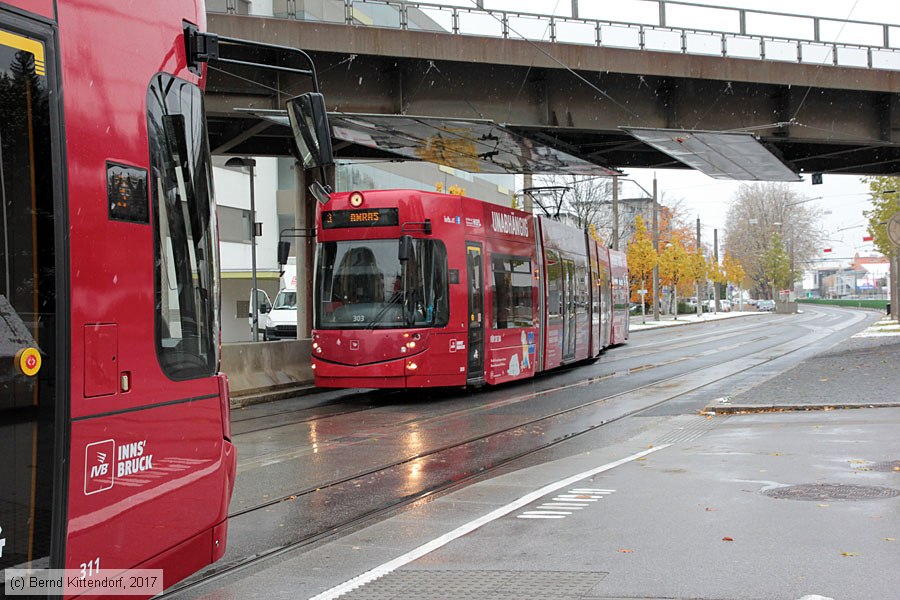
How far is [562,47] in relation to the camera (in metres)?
20.9

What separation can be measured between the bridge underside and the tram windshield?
3.24m

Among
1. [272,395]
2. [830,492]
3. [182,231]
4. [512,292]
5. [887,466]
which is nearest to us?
[182,231]

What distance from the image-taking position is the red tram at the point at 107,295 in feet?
12.4

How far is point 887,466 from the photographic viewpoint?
9.38 m

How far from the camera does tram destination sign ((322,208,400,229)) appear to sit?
16.8m

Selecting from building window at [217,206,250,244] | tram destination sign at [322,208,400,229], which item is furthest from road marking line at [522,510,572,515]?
building window at [217,206,250,244]

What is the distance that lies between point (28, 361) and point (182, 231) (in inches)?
50.4

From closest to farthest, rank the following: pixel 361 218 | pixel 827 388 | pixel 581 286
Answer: pixel 827 388 → pixel 361 218 → pixel 581 286

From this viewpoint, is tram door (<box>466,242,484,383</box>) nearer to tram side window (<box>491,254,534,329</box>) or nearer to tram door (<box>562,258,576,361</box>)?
tram side window (<box>491,254,534,329</box>)

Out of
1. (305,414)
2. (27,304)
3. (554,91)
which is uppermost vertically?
(554,91)

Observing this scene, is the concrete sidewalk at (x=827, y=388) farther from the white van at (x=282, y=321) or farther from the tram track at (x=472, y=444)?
the white van at (x=282, y=321)

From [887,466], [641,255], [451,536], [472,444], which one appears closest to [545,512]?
[451,536]

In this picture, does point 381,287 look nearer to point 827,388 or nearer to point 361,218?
point 361,218

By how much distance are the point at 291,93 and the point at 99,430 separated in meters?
16.0
